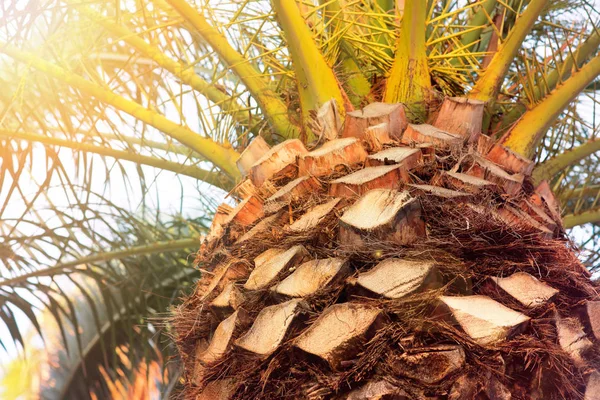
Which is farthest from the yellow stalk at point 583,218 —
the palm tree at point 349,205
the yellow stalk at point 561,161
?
the yellow stalk at point 561,161

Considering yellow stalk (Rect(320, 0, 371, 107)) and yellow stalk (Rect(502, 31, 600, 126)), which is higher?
yellow stalk (Rect(320, 0, 371, 107))

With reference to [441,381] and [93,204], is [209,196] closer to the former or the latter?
[93,204]

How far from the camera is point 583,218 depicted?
2168 millimetres

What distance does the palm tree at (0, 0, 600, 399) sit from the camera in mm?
1174

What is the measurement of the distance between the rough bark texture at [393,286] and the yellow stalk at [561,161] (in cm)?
28

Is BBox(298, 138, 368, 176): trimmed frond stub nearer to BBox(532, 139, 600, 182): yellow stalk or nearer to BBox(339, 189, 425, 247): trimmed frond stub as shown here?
BBox(339, 189, 425, 247): trimmed frond stub

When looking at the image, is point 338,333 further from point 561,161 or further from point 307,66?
point 561,161

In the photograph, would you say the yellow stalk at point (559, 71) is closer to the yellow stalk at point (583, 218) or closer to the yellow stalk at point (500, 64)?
the yellow stalk at point (500, 64)

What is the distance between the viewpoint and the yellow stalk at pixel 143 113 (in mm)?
1812

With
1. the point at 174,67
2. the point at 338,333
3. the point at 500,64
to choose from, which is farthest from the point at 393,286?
the point at 174,67

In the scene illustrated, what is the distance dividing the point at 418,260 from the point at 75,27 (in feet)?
4.51

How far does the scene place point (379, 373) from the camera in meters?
1.13

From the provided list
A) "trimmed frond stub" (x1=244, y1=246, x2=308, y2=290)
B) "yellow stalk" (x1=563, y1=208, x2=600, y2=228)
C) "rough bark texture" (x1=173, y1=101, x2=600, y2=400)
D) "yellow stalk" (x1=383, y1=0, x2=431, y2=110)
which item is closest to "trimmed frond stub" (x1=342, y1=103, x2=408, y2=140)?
"rough bark texture" (x1=173, y1=101, x2=600, y2=400)

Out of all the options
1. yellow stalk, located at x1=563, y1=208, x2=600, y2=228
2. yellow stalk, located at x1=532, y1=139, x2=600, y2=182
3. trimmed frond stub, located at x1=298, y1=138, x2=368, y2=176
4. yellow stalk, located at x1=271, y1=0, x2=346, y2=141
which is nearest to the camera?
trimmed frond stub, located at x1=298, y1=138, x2=368, y2=176
